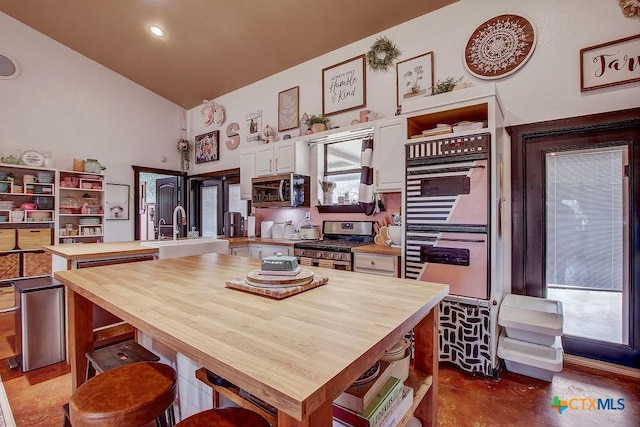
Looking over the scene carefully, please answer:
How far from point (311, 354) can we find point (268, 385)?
151mm

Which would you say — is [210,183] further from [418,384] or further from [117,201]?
[418,384]

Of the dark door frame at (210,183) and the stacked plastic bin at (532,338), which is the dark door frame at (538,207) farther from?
the dark door frame at (210,183)

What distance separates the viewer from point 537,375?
2357mm

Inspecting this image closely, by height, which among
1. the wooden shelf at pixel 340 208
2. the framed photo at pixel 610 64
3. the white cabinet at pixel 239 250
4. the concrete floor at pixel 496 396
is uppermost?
the framed photo at pixel 610 64

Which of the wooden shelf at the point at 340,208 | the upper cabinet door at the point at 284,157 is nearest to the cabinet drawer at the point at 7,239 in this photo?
the upper cabinet door at the point at 284,157

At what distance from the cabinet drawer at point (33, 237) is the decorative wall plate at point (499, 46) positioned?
5544mm

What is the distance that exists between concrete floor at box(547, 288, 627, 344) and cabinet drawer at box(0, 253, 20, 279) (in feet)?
19.9

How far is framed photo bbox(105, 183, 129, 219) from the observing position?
5.03 m

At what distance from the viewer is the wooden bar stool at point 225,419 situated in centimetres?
102

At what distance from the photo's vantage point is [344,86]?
388 cm

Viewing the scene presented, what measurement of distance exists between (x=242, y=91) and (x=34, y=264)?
3.81 metres

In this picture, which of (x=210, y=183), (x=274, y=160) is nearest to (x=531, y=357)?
(x=274, y=160)

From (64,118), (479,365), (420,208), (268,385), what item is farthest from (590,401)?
(64,118)

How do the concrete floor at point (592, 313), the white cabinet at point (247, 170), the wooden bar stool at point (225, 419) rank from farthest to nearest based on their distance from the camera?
the white cabinet at point (247, 170)
the concrete floor at point (592, 313)
the wooden bar stool at point (225, 419)
